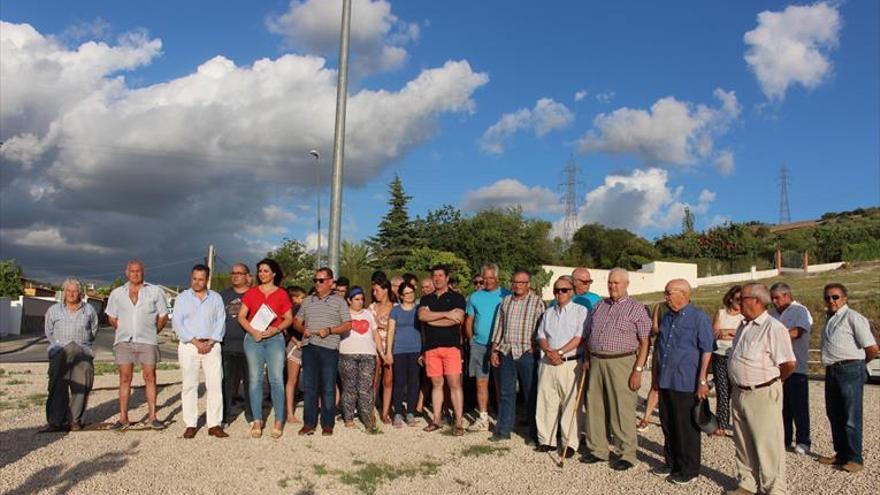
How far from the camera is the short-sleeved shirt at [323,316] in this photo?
7668mm

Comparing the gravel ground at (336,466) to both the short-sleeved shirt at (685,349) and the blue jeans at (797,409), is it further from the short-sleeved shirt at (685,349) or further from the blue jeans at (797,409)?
the short-sleeved shirt at (685,349)

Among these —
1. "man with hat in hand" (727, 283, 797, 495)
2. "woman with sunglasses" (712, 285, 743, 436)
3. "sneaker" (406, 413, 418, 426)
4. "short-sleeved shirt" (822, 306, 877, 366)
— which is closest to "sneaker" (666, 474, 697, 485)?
"man with hat in hand" (727, 283, 797, 495)

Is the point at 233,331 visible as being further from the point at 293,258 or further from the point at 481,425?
the point at 293,258

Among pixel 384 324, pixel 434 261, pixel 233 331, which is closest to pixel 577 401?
pixel 384 324

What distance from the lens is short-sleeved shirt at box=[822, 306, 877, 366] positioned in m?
6.52

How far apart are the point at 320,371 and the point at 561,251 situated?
6564cm

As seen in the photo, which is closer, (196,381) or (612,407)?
(612,407)

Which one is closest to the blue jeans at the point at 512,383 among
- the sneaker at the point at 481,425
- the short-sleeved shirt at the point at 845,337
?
the sneaker at the point at 481,425

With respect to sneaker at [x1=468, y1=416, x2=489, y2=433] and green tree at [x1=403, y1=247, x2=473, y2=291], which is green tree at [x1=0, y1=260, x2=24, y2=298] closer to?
green tree at [x1=403, y1=247, x2=473, y2=291]

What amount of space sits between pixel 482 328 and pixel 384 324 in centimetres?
130

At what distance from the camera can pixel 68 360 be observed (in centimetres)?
757

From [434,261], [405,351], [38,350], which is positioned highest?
[434,261]

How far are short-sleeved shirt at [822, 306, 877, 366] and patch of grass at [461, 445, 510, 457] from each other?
330 cm

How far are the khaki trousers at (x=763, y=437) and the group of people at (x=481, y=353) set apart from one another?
0.30 ft
